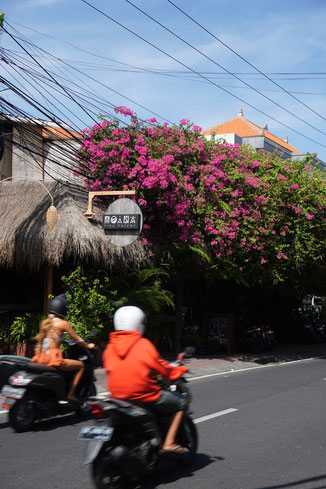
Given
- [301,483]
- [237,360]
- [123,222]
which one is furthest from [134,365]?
[237,360]

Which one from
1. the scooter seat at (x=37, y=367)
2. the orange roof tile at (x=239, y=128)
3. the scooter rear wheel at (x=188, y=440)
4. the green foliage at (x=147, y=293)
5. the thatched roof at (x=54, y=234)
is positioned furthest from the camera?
the orange roof tile at (x=239, y=128)

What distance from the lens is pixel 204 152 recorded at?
15.8 meters

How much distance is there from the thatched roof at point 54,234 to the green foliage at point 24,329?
1.26m

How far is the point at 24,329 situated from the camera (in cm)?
1289

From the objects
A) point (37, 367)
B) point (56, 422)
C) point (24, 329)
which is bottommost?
point (56, 422)

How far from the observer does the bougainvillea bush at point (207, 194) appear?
48.9 ft

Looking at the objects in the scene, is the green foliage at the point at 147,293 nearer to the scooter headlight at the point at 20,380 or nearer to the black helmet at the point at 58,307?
the black helmet at the point at 58,307

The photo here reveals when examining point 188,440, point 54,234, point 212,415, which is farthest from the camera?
point 54,234

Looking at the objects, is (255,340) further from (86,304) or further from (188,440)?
(188,440)

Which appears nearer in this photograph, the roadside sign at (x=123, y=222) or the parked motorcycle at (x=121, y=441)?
the parked motorcycle at (x=121, y=441)

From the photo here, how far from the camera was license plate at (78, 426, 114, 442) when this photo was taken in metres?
4.48

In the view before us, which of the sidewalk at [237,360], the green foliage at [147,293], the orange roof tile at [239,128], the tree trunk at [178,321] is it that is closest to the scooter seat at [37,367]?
the sidewalk at [237,360]

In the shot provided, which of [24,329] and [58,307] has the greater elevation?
[58,307]

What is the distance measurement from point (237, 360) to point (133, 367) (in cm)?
1184
